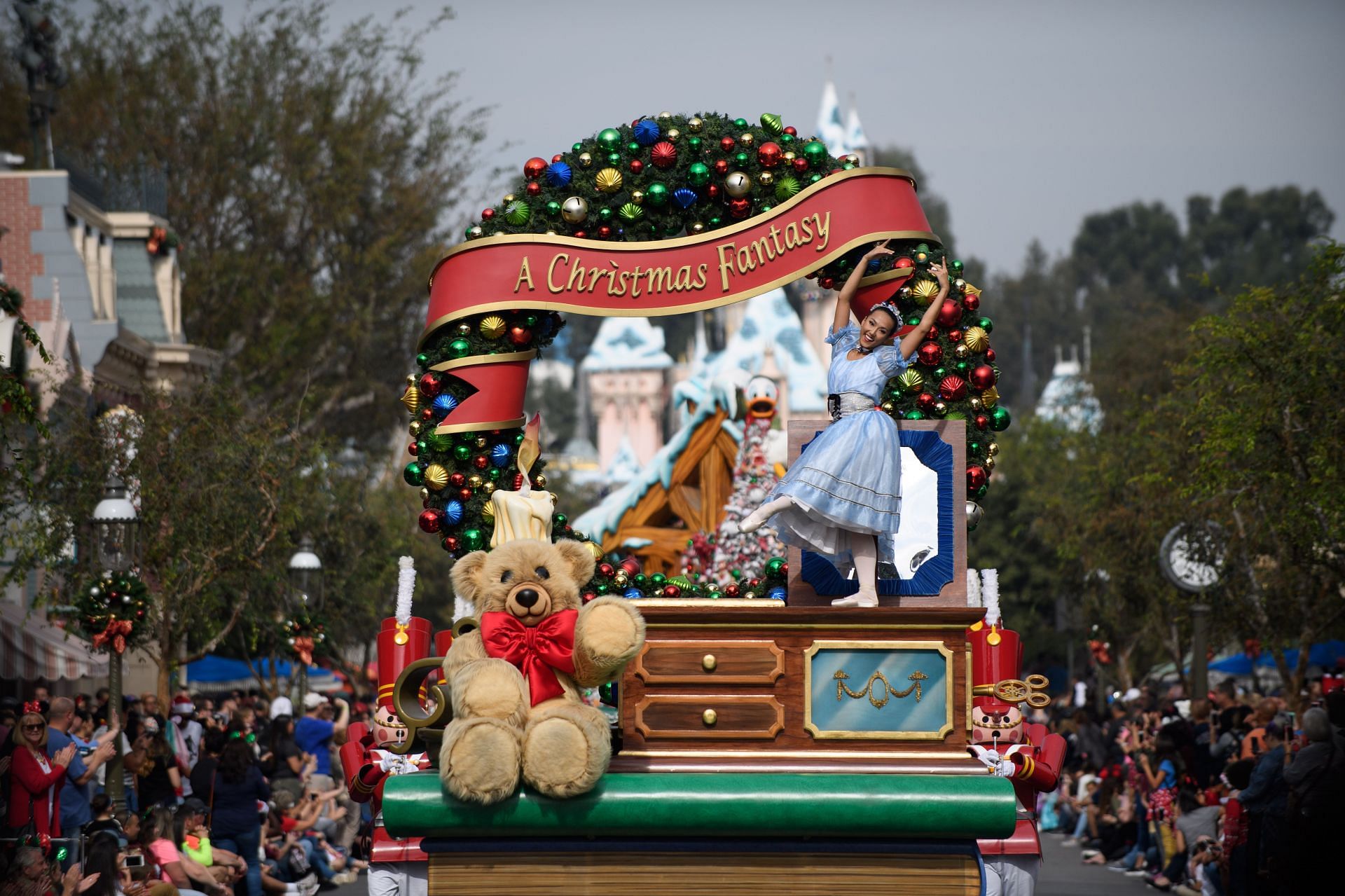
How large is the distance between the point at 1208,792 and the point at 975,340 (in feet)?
23.2

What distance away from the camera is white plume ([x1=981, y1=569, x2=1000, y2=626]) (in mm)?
11156

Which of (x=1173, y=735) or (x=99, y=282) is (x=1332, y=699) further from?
(x=99, y=282)

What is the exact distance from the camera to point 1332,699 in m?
11.1

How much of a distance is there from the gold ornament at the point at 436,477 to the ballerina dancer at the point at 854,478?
2971 millimetres

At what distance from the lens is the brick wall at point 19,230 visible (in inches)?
1023

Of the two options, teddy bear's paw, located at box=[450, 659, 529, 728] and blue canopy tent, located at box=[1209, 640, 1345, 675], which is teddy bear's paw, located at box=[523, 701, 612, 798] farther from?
blue canopy tent, located at box=[1209, 640, 1345, 675]

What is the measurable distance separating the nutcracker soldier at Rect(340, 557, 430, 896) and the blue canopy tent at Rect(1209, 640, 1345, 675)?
20749 mm

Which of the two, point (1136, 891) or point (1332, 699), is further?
point (1136, 891)

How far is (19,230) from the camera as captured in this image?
86.4 ft

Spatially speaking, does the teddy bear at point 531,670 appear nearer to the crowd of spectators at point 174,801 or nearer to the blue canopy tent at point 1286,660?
the crowd of spectators at point 174,801

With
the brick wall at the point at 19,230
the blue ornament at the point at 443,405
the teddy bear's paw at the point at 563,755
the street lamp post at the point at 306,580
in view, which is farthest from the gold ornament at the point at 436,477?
the brick wall at the point at 19,230

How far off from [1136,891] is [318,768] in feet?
26.7

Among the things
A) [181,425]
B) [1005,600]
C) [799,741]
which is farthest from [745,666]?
[1005,600]

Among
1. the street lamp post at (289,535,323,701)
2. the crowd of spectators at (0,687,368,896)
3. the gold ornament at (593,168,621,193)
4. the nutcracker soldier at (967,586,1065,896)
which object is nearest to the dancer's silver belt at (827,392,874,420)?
the nutcracker soldier at (967,586,1065,896)
